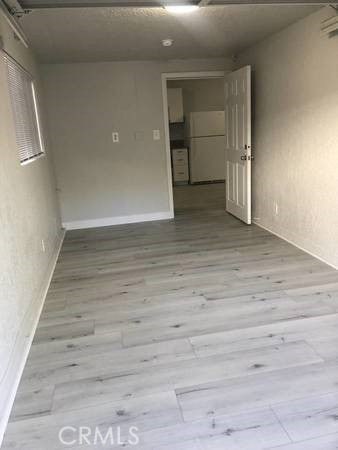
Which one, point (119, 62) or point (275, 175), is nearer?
point (275, 175)

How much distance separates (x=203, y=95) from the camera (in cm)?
838

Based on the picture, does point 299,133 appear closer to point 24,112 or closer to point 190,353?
point 190,353

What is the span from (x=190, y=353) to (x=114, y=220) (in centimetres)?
337

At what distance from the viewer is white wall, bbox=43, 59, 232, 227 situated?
4.82 m

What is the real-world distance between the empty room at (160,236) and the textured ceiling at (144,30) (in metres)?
0.03

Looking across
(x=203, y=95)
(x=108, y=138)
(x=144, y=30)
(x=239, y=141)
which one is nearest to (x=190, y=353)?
(x=144, y=30)

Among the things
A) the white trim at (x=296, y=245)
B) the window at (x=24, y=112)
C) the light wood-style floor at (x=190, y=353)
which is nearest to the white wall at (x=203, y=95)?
the white trim at (x=296, y=245)

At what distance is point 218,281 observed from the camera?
10.3 ft

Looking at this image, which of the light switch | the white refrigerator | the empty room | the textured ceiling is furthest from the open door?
the white refrigerator

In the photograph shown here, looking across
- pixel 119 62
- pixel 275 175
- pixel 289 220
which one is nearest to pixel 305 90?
pixel 275 175

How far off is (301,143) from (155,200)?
2.36 metres

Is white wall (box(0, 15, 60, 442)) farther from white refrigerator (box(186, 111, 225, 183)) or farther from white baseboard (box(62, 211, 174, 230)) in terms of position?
white refrigerator (box(186, 111, 225, 183))

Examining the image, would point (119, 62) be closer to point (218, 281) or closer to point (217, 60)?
point (217, 60)

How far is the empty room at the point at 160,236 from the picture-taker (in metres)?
1.76
